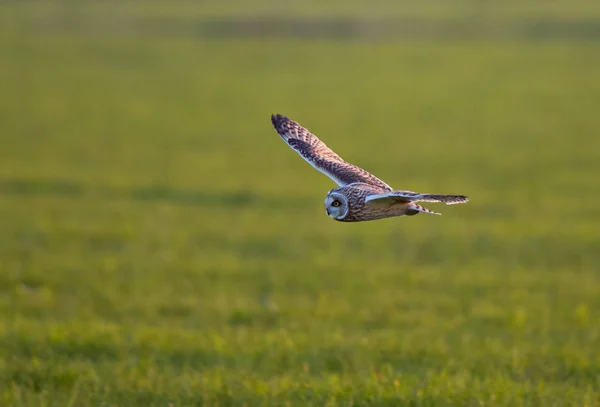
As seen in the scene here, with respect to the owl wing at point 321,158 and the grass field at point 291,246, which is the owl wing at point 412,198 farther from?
the grass field at point 291,246

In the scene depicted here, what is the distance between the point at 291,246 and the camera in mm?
18469

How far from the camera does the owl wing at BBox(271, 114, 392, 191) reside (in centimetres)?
754

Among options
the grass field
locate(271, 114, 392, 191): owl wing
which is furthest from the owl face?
the grass field

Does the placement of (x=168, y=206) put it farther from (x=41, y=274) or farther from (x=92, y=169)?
(x=41, y=274)

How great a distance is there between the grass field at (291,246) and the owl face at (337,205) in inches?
→ 68.1

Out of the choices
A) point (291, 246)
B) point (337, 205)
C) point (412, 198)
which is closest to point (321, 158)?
point (337, 205)

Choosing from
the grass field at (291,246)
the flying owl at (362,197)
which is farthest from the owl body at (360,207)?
the grass field at (291,246)

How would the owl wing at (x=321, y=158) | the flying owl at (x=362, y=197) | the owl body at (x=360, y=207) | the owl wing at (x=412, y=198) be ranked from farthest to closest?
the owl wing at (x=321, y=158), the owl body at (x=360, y=207), the flying owl at (x=362, y=197), the owl wing at (x=412, y=198)

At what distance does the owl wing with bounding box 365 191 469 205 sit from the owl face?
238mm

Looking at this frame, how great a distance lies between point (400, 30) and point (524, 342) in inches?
2613

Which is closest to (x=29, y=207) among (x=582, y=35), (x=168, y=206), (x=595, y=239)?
(x=168, y=206)

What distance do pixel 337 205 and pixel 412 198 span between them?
0.75 meters

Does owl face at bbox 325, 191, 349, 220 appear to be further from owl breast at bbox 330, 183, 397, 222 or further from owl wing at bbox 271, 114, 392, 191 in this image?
owl wing at bbox 271, 114, 392, 191

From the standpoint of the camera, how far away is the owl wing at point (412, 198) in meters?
5.90
